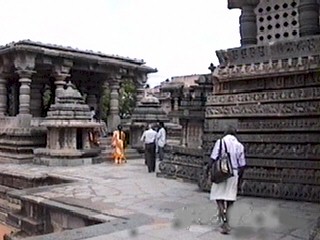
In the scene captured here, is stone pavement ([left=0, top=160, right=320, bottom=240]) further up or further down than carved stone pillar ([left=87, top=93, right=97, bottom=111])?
further down

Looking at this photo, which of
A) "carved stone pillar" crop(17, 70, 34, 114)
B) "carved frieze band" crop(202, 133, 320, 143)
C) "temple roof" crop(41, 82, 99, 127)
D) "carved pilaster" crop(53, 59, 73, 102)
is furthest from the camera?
"carved pilaster" crop(53, 59, 73, 102)

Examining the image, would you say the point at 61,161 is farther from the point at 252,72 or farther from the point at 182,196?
the point at 252,72

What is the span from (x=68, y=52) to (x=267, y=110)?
11982 mm

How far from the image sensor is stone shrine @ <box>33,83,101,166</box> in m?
14.1

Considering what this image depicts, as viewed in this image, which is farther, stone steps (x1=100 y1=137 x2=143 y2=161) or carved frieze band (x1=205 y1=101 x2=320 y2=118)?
stone steps (x1=100 y1=137 x2=143 y2=161)

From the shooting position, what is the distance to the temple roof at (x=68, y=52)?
15938 millimetres

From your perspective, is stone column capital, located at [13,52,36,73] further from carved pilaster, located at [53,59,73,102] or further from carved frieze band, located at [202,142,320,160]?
carved frieze band, located at [202,142,320,160]

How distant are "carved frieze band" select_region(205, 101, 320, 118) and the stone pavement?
4.87 ft

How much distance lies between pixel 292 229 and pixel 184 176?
4.87 metres

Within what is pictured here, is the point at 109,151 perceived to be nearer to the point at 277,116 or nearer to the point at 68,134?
the point at 68,134

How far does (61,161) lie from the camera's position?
46.0 ft

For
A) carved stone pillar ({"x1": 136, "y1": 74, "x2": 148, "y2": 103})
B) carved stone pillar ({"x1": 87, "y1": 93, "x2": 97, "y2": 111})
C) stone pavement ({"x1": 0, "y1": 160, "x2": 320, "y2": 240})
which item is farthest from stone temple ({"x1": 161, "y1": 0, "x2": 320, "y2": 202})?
carved stone pillar ({"x1": 87, "y1": 93, "x2": 97, "y2": 111})

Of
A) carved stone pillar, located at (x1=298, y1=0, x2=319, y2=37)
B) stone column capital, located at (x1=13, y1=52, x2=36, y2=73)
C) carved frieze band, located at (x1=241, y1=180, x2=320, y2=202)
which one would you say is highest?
stone column capital, located at (x1=13, y1=52, x2=36, y2=73)

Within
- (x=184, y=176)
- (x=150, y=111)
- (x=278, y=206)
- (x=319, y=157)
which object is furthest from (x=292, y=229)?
(x=150, y=111)
